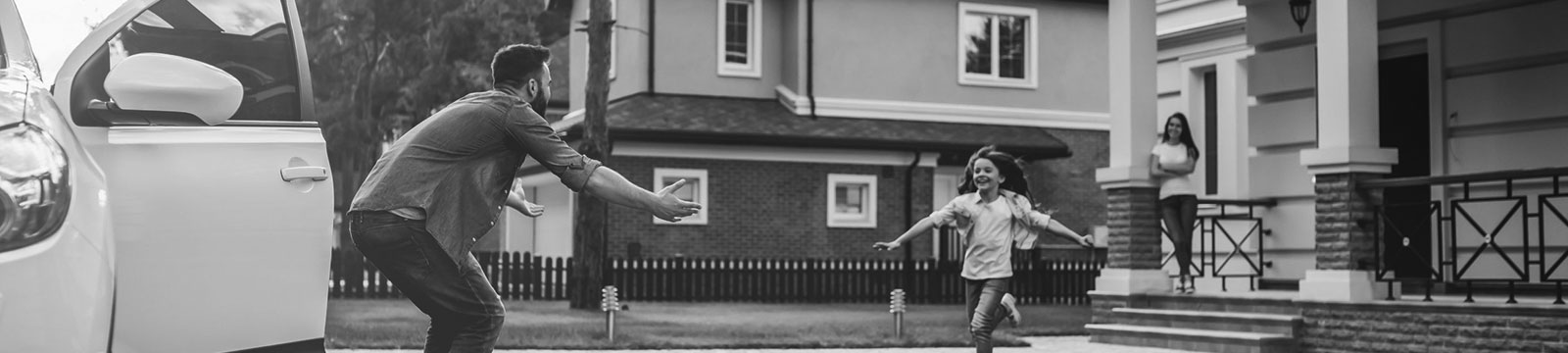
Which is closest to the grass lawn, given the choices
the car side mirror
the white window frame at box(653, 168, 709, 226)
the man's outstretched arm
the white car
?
the white window frame at box(653, 168, 709, 226)

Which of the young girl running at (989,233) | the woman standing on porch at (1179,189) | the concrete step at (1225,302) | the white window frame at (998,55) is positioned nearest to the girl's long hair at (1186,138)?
the woman standing on porch at (1179,189)

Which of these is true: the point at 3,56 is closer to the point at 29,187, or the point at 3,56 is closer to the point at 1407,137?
the point at 29,187

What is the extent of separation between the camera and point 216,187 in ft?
16.7

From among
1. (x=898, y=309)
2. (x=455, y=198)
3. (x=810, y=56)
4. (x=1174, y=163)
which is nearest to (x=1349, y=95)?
(x=1174, y=163)

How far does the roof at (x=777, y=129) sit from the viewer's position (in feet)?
88.1

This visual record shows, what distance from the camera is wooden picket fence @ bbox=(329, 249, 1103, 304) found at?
79.6 ft

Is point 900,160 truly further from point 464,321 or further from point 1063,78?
point 464,321

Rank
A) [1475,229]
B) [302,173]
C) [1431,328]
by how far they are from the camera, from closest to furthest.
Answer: [302,173], [1431,328], [1475,229]

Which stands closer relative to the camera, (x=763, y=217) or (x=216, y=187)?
(x=216, y=187)

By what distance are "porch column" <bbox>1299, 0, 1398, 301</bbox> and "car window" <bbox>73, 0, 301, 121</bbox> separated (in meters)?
9.42

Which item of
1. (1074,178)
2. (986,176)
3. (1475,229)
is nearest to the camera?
(986,176)

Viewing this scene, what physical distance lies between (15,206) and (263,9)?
5.49 ft

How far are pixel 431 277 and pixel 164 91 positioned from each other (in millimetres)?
1379

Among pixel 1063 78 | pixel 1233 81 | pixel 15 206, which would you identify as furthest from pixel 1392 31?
pixel 1063 78
